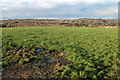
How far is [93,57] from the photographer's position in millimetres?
15000

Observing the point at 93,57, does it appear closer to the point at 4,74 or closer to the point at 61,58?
the point at 61,58

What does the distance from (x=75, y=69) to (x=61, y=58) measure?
133 inches

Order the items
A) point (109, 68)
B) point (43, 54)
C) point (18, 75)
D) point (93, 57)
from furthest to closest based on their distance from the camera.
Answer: point (43, 54) → point (93, 57) → point (109, 68) → point (18, 75)

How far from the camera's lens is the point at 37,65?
13.4 metres

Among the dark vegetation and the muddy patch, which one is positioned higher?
the dark vegetation

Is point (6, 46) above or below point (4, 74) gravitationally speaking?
above

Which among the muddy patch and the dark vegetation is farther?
the dark vegetation

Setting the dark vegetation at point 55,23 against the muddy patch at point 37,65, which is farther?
the dark vegetation at point 55,23

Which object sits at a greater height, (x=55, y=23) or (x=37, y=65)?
(x=55, y=23)

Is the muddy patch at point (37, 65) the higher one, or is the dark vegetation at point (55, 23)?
the dark vegetation at point (55, 23)

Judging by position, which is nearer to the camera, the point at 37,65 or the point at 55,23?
the point at 37,65

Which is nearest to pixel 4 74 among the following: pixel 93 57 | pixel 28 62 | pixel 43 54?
pixel 28 62

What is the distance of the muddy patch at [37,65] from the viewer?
38.1 feet

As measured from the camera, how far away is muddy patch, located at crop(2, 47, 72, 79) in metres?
11.6
